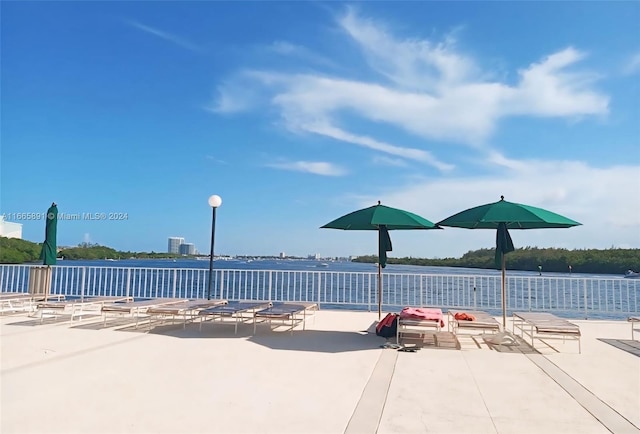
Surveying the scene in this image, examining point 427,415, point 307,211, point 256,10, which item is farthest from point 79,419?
point 307,211

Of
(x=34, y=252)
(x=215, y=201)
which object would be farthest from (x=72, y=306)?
(x=34, y=252)

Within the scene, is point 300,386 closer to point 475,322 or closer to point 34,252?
point 475,322

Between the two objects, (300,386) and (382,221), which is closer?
(300,386)

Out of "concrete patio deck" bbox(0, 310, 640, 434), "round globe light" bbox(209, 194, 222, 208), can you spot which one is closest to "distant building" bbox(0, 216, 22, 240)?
"round globe light" bbox(209, 194, 222, 208)

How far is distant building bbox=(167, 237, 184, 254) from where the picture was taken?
2383 centimetres

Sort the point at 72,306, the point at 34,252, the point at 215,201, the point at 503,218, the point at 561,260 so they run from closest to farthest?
the point at 503,218
the point at 72,306
the point at 215,201
the point at 34,252
the point at 561,260

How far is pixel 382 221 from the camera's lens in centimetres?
575

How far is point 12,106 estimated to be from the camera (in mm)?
11867

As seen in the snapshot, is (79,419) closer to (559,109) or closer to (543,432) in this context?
(543,432)

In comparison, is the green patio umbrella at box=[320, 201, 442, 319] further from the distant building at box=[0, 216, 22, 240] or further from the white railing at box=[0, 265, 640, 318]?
the distant building at box=[0, 216, 22, 240]

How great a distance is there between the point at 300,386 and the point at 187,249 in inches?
884

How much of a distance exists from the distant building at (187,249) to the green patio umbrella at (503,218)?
20107mm

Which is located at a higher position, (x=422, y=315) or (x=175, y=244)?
(x=175, y=244)

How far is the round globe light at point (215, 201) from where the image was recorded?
896 centimetres
